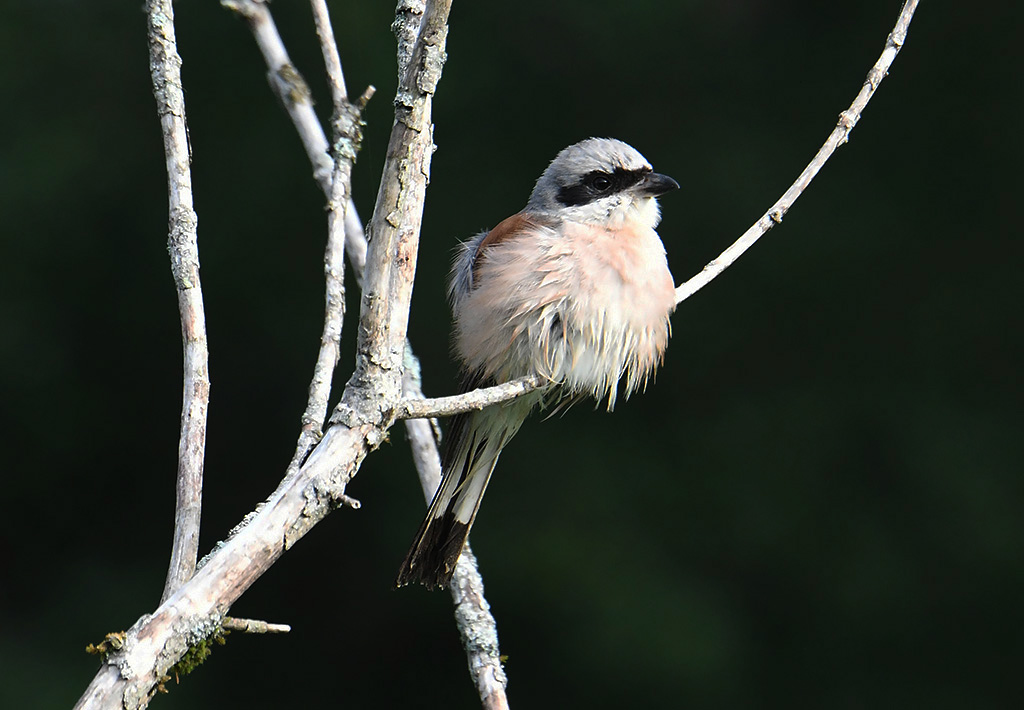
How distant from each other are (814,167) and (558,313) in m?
0.59

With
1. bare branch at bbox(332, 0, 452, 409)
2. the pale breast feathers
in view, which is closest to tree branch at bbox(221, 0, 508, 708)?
the pale breast feathers

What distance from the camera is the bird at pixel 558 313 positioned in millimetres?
2152

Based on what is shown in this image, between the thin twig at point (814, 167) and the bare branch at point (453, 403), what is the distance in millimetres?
531

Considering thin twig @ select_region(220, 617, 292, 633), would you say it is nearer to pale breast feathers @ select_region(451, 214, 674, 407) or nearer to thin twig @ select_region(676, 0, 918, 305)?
pale breast feathers @ select_region(451, 214, 674, 407)

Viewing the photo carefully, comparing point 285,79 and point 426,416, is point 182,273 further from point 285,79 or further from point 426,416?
point 285,79

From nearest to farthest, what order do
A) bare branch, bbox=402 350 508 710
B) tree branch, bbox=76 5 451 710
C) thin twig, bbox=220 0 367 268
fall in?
tree branch, bbox=76 5 451 710, bare branch, bbox=402 350 508 710, thin twig, bbox=220 0 367 268

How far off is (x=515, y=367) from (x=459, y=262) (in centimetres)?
53

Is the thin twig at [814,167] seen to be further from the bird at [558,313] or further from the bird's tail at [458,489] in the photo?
the bird's tail at [458,489]

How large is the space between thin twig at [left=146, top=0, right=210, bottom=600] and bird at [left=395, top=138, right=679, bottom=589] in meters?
0.69

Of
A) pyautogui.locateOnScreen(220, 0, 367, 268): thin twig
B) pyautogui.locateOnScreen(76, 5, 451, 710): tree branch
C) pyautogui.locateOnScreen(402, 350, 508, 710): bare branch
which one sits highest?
pyautogui.locateOnScreen(220, 0, 367, 268): thin twig

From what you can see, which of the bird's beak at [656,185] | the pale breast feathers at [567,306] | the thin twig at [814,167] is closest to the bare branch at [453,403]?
the pale breast feathers at [567,306]

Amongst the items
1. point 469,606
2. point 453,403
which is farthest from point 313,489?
point 469,606

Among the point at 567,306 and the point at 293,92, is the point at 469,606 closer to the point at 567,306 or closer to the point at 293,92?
the point at 567,306

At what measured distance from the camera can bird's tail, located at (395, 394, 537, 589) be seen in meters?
2.09
